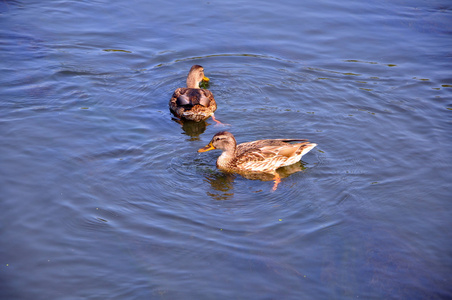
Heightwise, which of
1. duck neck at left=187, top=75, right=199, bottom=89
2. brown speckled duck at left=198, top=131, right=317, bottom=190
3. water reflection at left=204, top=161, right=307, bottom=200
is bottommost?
water reflection at left=204, top=161, right=307, bottom=200

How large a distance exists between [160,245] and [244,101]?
5.08 meters

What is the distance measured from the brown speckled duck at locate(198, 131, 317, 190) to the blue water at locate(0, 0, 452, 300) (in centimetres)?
34

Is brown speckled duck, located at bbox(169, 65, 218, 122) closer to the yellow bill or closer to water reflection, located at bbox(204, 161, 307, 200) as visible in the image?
the yellow bill

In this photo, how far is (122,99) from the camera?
1107 centimetres

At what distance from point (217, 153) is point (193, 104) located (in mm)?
1346

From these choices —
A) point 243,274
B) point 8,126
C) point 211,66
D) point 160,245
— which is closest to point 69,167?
point 8,126

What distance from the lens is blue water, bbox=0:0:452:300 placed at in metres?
6.61

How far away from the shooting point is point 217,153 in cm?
1021

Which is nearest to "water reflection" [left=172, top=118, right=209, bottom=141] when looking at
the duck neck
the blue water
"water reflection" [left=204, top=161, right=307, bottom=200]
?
the blue water

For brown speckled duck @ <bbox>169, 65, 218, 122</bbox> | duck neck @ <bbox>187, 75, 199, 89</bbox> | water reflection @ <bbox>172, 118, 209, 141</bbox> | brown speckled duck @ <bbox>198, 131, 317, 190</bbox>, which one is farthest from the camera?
duck neck @ <bbox>187, 75, 199, 89</bbox>

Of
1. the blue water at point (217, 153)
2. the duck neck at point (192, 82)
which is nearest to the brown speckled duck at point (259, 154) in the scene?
the blue water at point (217, 153)

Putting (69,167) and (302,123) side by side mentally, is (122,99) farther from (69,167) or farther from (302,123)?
(302,123)

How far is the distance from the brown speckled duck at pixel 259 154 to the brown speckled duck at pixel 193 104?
1.72 meters

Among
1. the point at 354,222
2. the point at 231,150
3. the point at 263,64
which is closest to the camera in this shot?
the point at 354,222
